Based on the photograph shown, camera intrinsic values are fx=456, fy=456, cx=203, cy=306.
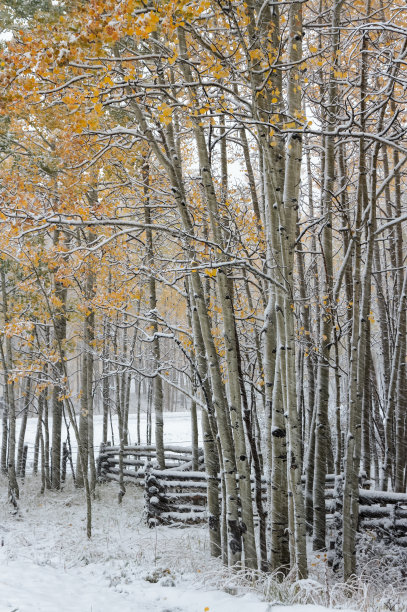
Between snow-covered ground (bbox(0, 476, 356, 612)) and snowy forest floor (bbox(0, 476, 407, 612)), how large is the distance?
0.01m

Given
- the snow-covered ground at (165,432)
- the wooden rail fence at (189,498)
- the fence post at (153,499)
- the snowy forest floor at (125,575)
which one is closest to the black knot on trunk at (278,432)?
the snowy forest floor at (125,575)

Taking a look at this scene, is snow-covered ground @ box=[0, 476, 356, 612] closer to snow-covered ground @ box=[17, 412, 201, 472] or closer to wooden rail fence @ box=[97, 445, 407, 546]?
wooden rail fence @ box=[97, 445, 407, 546]

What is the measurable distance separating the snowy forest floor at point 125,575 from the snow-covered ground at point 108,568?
1cm

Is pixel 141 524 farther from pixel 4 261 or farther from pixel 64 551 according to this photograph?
pixel 4 261

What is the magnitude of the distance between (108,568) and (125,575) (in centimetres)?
50

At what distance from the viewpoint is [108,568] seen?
20.5ft

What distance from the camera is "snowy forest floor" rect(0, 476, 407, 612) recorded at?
4039mm

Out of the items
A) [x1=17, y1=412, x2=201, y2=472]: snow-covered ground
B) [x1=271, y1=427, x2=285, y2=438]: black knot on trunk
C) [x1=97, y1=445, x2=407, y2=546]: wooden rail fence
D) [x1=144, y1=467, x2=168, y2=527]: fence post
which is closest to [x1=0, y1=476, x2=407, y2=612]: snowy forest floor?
[x1=144, y1=467, x2=168, y2=527]: fence post

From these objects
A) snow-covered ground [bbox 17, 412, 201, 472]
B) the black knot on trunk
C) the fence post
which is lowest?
snow-covered ground [bbox 17, 412, 201, 472]

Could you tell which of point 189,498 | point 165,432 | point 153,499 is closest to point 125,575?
point 153,499

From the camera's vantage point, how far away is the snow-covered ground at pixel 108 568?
14.6ft

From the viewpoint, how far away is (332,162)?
6.18 metres

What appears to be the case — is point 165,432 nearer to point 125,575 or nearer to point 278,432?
point 125,575

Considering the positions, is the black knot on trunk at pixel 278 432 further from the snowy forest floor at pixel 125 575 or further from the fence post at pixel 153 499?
the fence post at pixel 153 499
